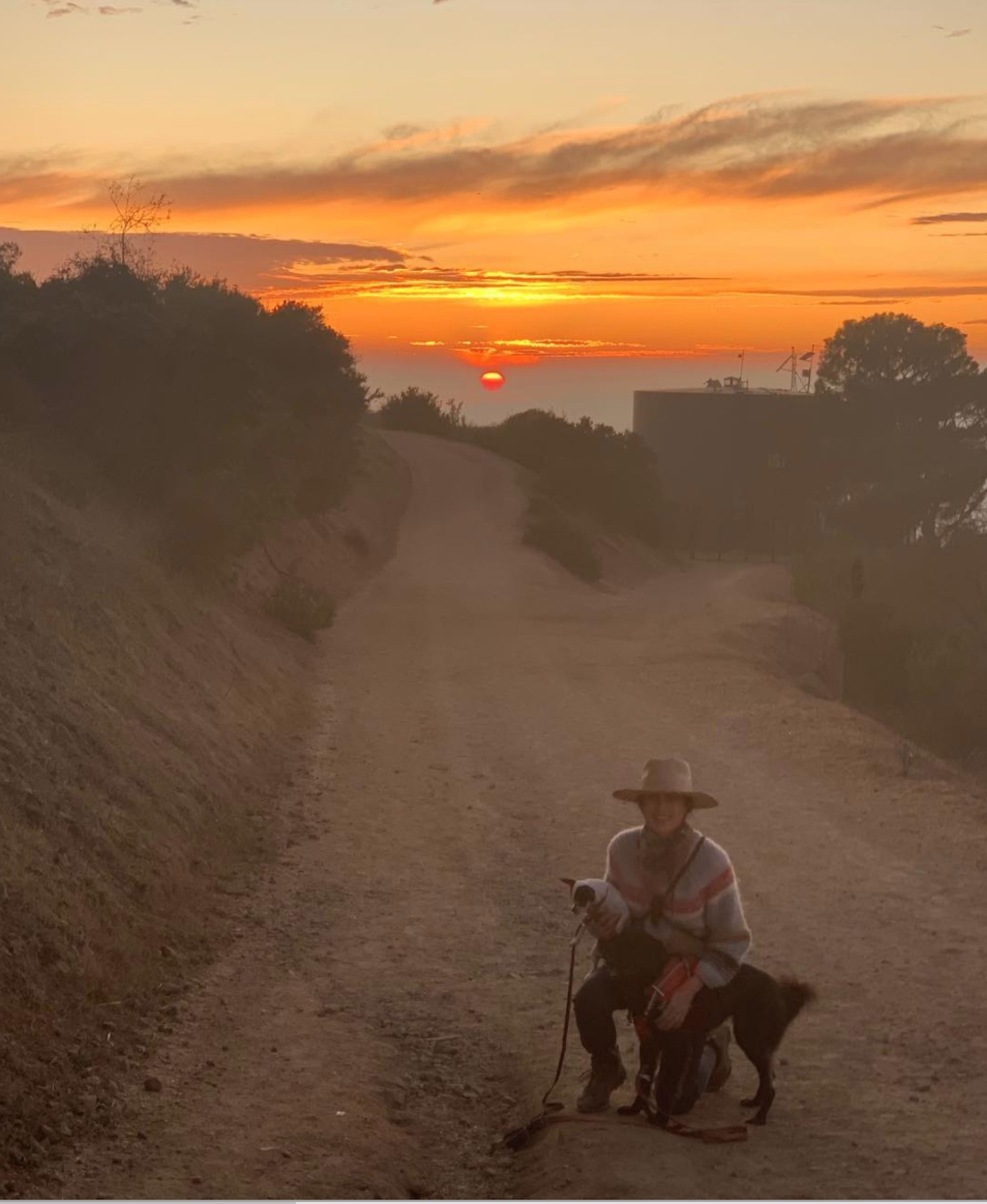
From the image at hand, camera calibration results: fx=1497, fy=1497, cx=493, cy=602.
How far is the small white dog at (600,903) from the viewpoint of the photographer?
22.6 feet

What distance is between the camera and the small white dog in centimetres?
688


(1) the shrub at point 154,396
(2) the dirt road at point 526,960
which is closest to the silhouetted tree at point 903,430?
(1) the shrub at point 154,396

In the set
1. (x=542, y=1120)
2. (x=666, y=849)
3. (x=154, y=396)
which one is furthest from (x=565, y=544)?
(x=542, y=1120)

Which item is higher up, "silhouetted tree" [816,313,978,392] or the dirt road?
"silhouetted tree" [816,313,978,392]

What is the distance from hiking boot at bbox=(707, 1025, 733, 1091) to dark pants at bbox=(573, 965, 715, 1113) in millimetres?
53

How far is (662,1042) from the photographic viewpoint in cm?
695

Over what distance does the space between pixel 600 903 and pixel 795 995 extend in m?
1.21

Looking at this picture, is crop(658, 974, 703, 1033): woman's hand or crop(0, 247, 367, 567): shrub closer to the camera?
crop(658, 974, 703, 1033): woman's hand

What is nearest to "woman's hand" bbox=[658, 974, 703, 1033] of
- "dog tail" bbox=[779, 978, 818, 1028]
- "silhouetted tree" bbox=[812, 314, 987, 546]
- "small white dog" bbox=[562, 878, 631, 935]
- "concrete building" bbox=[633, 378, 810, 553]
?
"small white dog" bbox=[562, 878, 631, 935]

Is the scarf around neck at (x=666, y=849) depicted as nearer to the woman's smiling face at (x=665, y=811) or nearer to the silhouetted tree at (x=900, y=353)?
the woman's smiling face at (x=665, y=811)

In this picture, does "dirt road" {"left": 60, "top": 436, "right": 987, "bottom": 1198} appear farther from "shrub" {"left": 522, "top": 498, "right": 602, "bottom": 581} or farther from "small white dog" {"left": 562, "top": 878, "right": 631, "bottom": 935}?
"shrub" {"left": 522, "top": 498, "right": 602, "bottom": 581}

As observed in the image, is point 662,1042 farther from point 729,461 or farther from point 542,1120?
point 729,461

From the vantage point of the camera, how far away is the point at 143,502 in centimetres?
2406

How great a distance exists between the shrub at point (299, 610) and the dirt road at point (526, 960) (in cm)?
337
